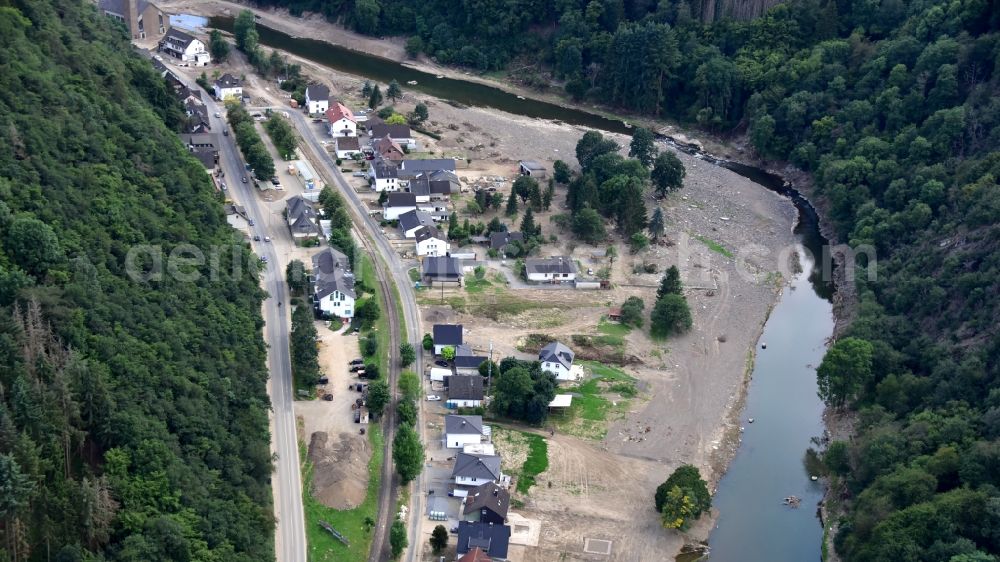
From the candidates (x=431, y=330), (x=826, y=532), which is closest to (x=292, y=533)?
(x=431, y=330)

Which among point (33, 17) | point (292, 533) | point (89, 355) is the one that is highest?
point (33, 17)

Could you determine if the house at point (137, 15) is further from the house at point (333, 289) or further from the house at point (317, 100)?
the house at point (333, 289)

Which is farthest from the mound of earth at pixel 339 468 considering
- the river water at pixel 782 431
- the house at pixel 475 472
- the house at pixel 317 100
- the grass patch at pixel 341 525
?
the house at pixel 317 100

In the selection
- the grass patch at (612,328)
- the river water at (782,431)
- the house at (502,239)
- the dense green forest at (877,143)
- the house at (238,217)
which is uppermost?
the dense green forest at (877,143)

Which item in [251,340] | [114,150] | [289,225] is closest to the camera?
[251,340]

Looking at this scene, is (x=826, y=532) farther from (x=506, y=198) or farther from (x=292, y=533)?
(x=506, y=198)

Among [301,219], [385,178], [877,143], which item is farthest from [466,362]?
[877,143]

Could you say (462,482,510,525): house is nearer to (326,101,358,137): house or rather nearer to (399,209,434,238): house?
(399,209,434,238): house
